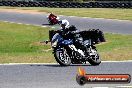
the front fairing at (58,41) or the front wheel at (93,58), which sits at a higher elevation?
the front fairing at (58,41)

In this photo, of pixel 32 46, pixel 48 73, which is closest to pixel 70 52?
pixel 48 73

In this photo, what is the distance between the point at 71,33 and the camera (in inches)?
556

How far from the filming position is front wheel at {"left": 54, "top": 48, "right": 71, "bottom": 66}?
1405 cm

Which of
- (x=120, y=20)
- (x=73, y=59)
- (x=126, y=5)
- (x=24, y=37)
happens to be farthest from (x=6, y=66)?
(x=126, y=5)

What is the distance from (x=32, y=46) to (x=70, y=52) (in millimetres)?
10414

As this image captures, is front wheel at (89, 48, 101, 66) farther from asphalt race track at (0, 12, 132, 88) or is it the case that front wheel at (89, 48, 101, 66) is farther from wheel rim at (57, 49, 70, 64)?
wheel rim at (57, 49, 70, 64)

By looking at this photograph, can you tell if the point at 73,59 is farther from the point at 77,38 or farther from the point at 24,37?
the point at 24,37

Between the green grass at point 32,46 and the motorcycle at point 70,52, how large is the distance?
152 centimetres

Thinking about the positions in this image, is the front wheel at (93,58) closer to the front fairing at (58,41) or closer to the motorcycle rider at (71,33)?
the motorcycle rider at (71,33)

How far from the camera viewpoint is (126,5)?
187 feet

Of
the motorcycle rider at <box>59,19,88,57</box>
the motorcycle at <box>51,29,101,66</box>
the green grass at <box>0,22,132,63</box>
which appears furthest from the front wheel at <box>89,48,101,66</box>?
the green grass at <box>0,22,132,63</box>

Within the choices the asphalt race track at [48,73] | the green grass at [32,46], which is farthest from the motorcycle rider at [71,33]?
the green grass at [32,46]

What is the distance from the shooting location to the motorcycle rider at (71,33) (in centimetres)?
1407

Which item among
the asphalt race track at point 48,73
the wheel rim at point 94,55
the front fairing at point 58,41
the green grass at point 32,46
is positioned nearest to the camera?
the asphalt race track at point 48,73
